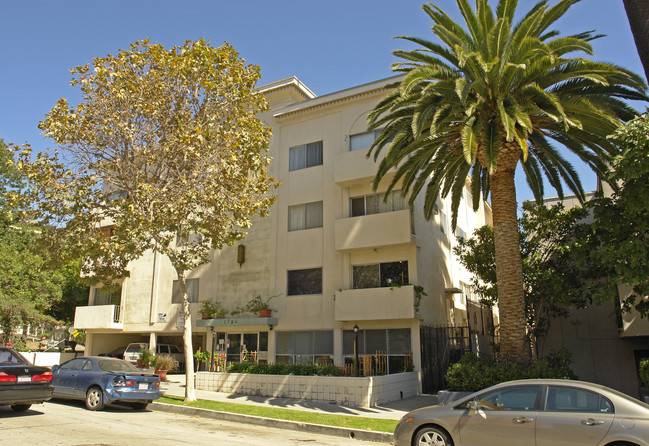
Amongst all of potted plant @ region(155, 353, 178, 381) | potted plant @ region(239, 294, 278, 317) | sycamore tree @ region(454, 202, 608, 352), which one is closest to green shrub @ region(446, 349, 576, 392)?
sycamore tree @ region(454, 202, 608, 352)

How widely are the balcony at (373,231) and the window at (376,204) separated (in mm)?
911

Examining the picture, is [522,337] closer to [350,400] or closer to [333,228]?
[350,400]

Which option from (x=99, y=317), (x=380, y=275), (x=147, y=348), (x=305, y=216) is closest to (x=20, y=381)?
(x=380, y=275)

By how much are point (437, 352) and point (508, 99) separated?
11.2 meters

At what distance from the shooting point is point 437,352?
20734 mm

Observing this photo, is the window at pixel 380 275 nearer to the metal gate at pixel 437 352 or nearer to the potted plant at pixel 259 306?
the metal gate at pixel 437 352

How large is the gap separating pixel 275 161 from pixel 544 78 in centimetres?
1371

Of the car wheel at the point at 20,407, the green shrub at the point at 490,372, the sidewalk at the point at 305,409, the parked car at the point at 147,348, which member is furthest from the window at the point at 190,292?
the green shrub at the point at 490,372

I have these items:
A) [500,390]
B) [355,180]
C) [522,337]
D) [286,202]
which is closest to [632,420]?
[500,390]

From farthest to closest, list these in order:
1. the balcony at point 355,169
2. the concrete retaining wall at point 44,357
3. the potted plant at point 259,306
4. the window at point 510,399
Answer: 1. the concrete retaining wall at point 44,357
2. the potted plant at point 259,306
3. the balcony at point 355,169
4. the window at point 510,399

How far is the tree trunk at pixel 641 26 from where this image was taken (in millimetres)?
11445

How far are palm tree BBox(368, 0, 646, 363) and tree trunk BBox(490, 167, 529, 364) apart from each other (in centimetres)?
3

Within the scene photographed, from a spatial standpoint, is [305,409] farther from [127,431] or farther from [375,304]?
[127,431]

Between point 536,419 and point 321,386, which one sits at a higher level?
point 536,419
